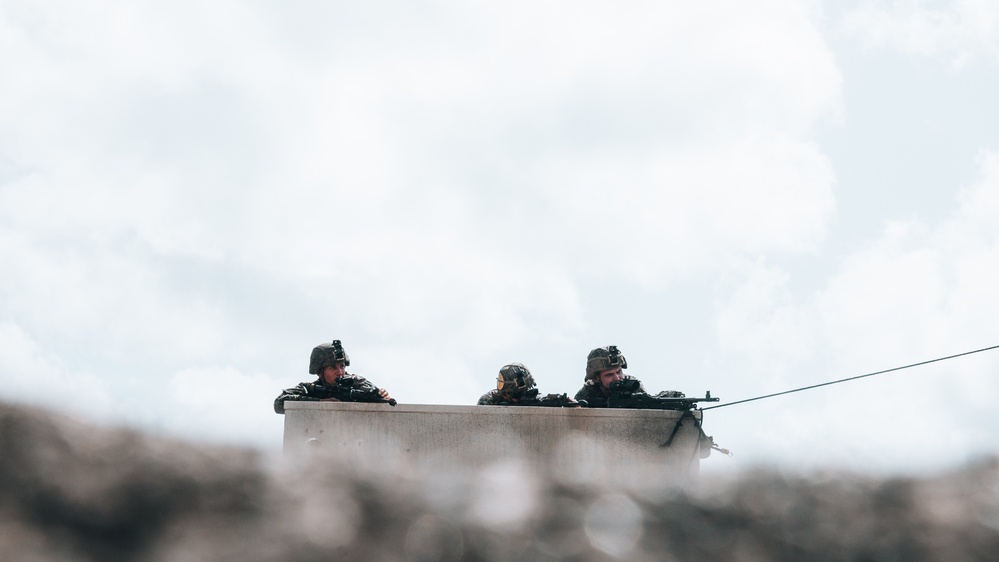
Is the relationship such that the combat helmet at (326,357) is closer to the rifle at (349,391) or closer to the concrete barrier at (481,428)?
the rifle at (349,391)

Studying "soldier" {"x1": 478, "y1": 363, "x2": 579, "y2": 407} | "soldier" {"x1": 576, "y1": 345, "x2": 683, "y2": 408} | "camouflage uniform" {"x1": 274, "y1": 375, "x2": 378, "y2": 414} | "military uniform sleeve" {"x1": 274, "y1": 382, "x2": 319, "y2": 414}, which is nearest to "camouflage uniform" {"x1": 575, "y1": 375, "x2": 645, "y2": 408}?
"soldier" {"x1": 576, "y1": 345, "x2": 683, "y2": 408}

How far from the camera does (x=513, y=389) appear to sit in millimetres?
14117

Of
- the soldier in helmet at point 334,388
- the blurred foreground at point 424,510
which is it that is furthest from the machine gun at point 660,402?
the blurred foreground at point 424,510

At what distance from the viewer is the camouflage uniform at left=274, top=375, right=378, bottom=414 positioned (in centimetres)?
1209

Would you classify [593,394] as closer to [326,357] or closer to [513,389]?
[513,389]

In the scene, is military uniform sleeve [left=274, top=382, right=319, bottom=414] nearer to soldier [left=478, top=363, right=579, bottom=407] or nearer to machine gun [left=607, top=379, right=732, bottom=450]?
soldier [left=478, top=363, right=579, bottom=407]

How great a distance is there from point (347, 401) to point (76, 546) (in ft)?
36.2

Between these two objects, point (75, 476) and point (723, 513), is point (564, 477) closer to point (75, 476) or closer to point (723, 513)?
point (723, 513)

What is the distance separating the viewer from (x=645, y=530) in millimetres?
1322

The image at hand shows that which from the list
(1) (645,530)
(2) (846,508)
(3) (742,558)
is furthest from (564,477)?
(2) (846,508)

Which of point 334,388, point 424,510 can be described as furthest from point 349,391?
point 424,510

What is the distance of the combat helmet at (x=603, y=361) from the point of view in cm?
1506

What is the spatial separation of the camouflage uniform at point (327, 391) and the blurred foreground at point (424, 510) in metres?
10.8

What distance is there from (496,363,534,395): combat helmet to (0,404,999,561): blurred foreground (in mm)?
12764
